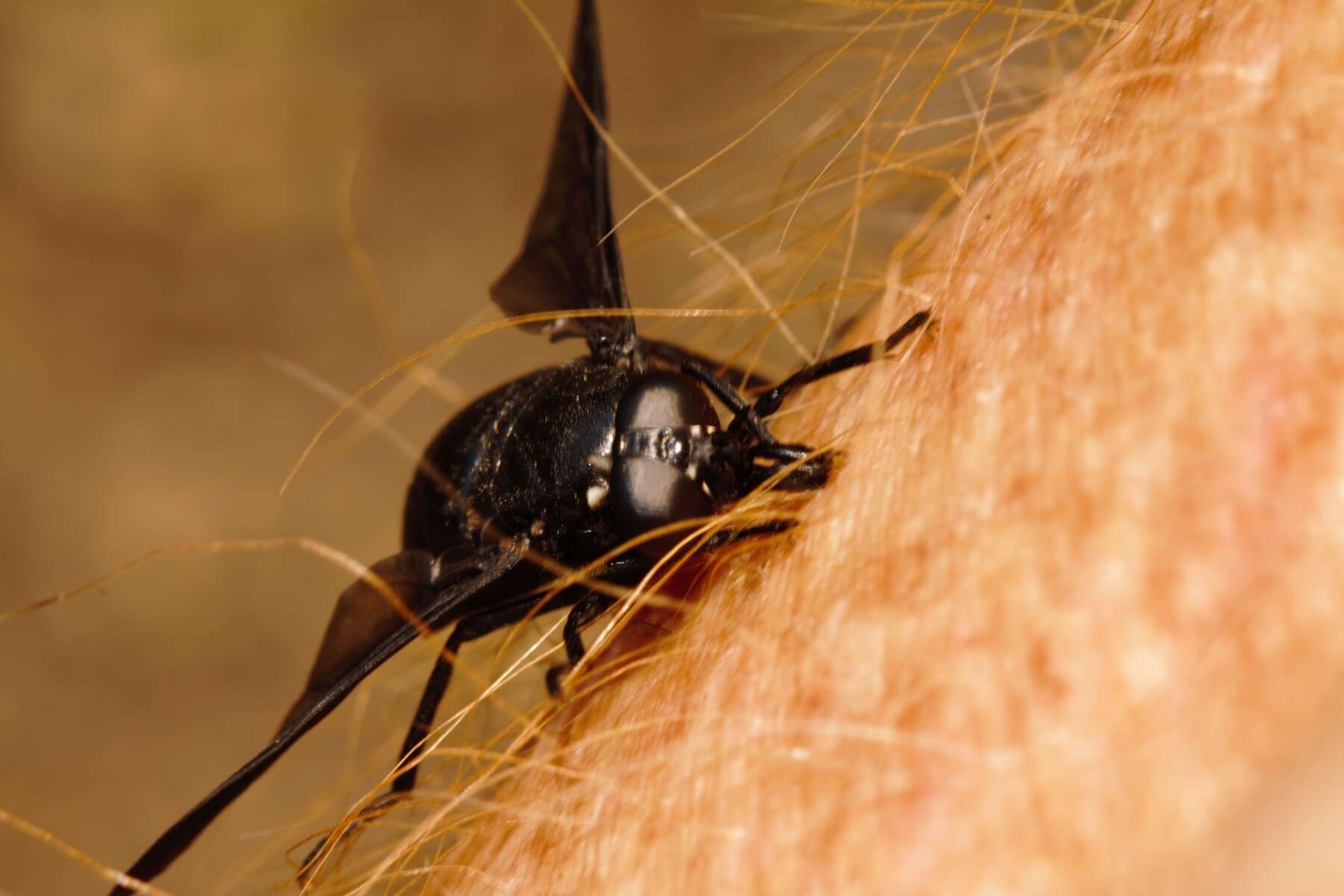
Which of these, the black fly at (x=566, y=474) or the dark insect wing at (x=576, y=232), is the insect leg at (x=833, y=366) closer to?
the black fly at (x=566, y=474)

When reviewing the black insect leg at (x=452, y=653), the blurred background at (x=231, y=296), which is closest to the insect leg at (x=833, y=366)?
the black insect leg at (x=452, y=653)

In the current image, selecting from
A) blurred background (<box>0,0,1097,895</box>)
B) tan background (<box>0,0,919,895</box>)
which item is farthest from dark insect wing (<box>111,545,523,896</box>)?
tan background (<box>0,0,919,895</box>)

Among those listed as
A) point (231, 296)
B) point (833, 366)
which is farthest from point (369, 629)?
point (231, 296)

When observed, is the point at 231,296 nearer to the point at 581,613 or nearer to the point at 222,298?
the point at 222,298

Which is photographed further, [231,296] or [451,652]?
[231,296]

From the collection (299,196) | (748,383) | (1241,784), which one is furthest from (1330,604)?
(299,196)

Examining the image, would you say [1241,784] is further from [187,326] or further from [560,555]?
[187,326]
